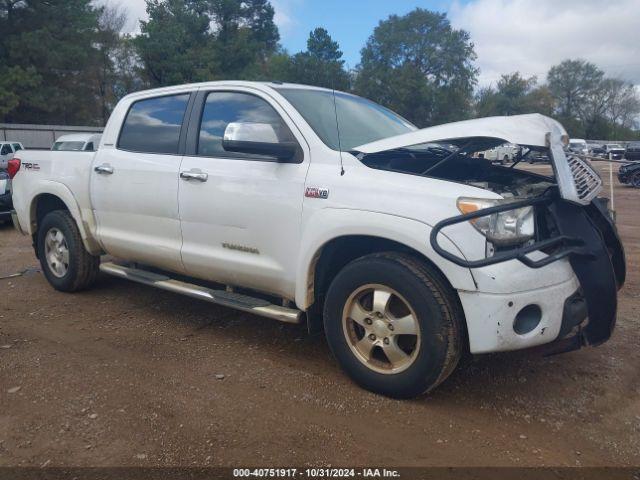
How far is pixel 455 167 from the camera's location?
3898 mm

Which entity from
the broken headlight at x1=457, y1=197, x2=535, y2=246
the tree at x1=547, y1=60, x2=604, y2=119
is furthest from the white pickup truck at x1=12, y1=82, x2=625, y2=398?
the tree at x1=547, y1=60, x2=604, y2=119

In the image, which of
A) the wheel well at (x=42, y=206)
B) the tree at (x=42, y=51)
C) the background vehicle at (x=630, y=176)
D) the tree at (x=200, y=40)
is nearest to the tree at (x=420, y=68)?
the tree at (x=200, y=40)

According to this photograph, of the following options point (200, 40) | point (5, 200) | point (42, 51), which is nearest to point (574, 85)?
point (200, 40)

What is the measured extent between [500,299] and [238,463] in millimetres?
1532

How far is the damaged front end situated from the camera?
2.94 m

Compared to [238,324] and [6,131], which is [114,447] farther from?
[6,131]

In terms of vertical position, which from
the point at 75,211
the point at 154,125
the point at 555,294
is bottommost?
the point at 555,294

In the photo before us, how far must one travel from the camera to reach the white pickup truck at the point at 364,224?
2979 mm

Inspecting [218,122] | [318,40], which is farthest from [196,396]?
[318,40]

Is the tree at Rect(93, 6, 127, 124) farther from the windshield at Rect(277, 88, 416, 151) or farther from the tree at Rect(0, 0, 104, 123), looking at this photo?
the windshield at Rect(277, 88, 416, 151)

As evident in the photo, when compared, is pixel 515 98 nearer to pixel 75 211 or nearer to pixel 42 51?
pixel 42 51

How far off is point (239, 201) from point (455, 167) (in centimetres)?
150

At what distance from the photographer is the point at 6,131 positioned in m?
29.1

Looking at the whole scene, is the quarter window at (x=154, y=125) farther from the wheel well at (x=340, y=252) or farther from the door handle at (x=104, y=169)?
the wheel well at (x=340, y=252)
